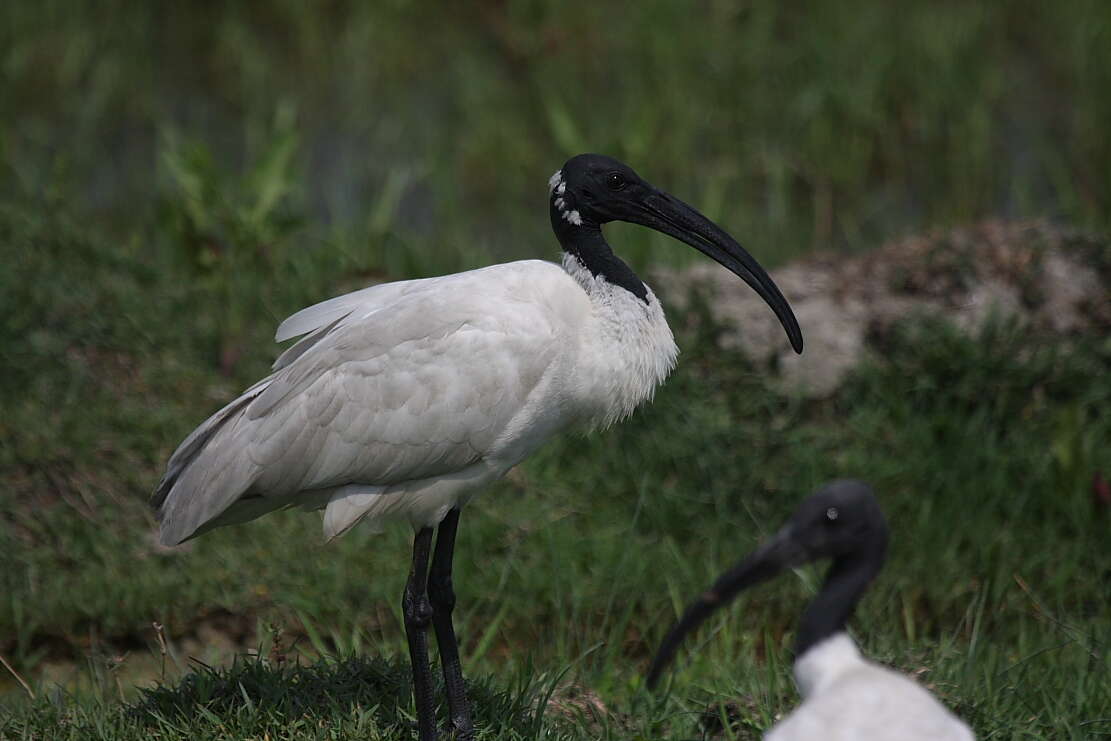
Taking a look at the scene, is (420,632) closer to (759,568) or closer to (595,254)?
(595,254)

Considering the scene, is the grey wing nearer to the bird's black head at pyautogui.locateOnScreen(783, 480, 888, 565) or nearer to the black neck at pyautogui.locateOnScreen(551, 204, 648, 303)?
the black neck at pyautogui.locateOnScreen(551, 204, 648, 303)

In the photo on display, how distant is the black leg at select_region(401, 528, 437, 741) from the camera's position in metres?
3.82

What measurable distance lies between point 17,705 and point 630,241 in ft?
12.1

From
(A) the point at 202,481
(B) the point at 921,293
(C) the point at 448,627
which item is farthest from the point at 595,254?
(B) the point at 921,293

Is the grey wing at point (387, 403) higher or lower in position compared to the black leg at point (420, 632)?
higher

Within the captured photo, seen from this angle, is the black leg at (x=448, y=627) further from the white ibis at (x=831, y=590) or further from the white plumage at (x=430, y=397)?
the white ibis at (x=831, y=590)

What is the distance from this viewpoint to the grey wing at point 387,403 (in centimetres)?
386

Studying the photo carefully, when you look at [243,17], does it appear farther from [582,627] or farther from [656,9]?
[582,627]

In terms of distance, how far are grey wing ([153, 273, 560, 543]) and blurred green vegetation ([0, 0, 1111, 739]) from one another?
520 millimetres

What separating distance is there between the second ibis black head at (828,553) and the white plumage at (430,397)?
1.13 meters

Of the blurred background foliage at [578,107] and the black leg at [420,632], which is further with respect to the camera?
the blurred background foliage at [578,107]

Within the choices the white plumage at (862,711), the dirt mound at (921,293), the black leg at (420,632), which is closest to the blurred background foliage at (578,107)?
the dirt mound at (921,293)

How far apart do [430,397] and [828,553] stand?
4.55 ft

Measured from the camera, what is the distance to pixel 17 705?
4.12 metres
